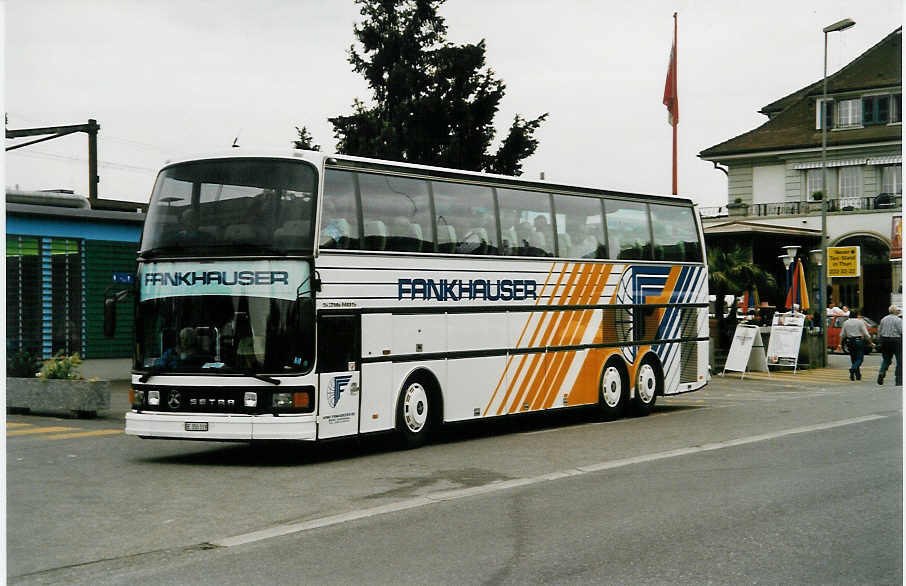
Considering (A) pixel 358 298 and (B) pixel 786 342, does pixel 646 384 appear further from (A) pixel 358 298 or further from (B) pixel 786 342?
(B) pixel 786 342

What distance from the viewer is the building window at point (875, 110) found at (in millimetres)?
54625

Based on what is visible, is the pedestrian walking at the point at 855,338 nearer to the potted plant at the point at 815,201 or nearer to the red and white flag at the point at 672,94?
the red and white flag at the point at 672,94

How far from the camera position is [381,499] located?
10.7 metres

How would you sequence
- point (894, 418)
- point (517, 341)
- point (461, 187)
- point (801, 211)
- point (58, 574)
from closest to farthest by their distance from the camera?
point (58, 574)
point (461, 187)
point (517, 341)
point (894, 418)
point (801, 211)

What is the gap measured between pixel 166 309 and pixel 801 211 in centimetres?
4705

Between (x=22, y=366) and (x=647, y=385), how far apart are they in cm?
1080

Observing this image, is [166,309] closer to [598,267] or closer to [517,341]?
[517,341]

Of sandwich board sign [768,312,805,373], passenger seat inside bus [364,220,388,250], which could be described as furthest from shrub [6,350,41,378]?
sandwich board sign [768,312,805,373]

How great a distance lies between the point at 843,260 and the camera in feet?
147

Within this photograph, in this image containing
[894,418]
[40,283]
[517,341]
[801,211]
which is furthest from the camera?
[801,211]

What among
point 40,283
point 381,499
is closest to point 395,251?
point 381,499

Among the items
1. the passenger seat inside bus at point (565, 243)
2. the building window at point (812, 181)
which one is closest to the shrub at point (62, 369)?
the passenger seat inside bus at point (565, 243)

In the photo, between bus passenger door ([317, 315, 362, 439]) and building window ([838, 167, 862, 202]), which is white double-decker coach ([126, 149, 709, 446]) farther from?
building window ([838, 167, 862, 202])

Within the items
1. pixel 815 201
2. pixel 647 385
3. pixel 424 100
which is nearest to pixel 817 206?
pixel 815 201
